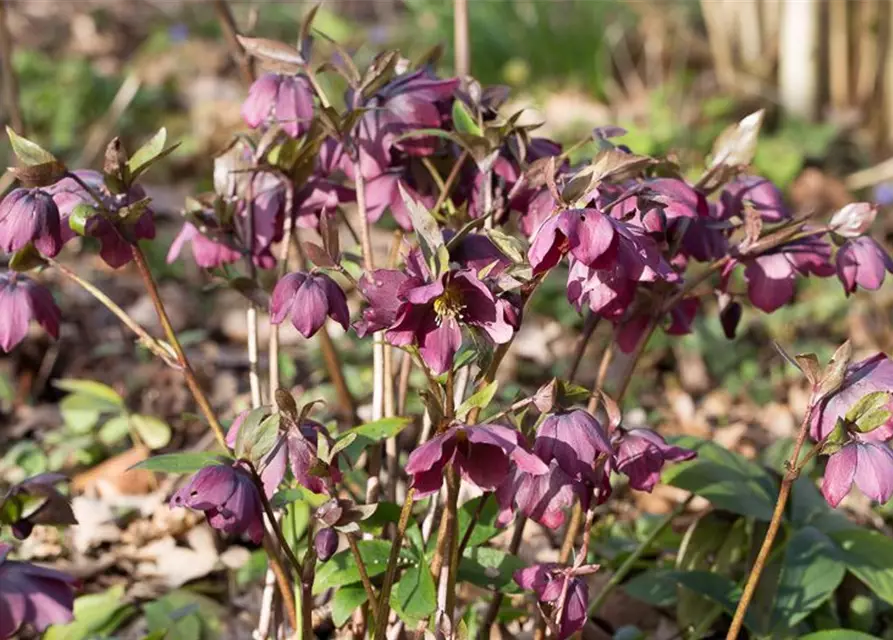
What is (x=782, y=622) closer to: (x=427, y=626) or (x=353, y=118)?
(x=427, y=626)

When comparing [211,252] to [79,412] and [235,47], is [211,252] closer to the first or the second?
[235,47]

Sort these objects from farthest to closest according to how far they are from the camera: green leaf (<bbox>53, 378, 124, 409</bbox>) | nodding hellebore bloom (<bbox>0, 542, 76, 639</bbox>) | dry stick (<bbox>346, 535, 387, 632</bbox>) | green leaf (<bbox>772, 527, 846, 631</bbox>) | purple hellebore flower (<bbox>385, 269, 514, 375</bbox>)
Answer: green leaf (<bbox>53, 378, 124, 409</bbox>) < green leaf (<bbox>772, 527, 846, 631</bbox>) < dry stick (<bbox>346, 535, 387, 632</bbox>) < purple hellebore flower (<bbox>385, 269, 514, 375</bbox>) < nodding hellebore bloom (<bbox>0, 542, 76, 639</bbox>)

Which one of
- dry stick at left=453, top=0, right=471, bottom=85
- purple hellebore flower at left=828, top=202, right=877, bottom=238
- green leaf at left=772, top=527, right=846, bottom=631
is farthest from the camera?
dry stick at left=453, top=0, right=471, bottom=85

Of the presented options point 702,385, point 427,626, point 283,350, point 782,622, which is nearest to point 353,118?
point 427,626

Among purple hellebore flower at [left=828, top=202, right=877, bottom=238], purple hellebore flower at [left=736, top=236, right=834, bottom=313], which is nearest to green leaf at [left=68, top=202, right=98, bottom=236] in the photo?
purple hellebore flower at [left=736, top=236, right=834, bottom=313]

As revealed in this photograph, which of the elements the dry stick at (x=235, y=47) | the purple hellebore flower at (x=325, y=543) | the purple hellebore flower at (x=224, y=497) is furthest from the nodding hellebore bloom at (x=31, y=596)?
the dry stick at (x=235, y=47)

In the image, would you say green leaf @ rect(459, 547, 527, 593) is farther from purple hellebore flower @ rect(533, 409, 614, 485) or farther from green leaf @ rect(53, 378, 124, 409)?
green leaf @ rect(53, 378, 124, 409)

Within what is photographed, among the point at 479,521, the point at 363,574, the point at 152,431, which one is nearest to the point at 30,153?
the point at 363,574
